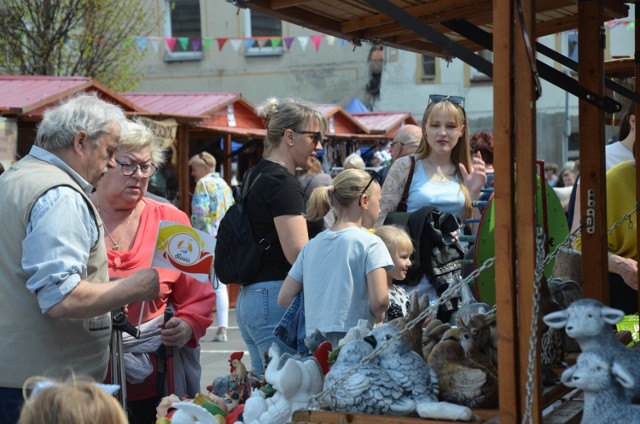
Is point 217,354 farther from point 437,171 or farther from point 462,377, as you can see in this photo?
point 462,377

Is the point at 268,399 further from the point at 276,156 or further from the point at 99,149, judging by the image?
the point at 276,156

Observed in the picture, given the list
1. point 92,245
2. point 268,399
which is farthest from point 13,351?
point 268,399

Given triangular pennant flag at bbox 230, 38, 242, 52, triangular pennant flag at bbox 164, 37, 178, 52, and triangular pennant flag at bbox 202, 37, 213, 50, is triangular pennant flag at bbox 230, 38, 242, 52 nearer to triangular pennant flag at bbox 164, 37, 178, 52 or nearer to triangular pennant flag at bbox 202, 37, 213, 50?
triangular pennant flag at bbox 202, 37, 213, 50

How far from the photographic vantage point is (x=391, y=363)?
2438 mm

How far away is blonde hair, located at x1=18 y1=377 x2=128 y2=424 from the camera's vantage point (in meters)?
2.12

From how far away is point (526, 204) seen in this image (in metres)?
2.06

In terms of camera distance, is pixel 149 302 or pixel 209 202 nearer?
pixel 149 302

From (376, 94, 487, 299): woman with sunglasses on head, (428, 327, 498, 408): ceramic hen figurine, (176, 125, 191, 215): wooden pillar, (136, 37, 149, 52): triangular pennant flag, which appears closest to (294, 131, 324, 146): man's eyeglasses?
(376, 94, 487, 299): woman with sunglasses on head

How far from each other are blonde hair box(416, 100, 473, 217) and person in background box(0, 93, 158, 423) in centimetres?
207

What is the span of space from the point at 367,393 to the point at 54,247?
123 cm

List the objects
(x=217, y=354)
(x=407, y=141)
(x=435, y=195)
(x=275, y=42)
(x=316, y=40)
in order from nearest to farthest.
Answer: (x=435, y=195)
(x=407, y=141)
(x=217, y=354)
(x=316, y=40)
(x=275, y=42)

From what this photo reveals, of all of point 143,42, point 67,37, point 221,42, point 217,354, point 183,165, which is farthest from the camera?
point 221,42

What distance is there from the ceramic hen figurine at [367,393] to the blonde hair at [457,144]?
104 inches

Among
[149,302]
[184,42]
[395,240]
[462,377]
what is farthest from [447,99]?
[184,42]
